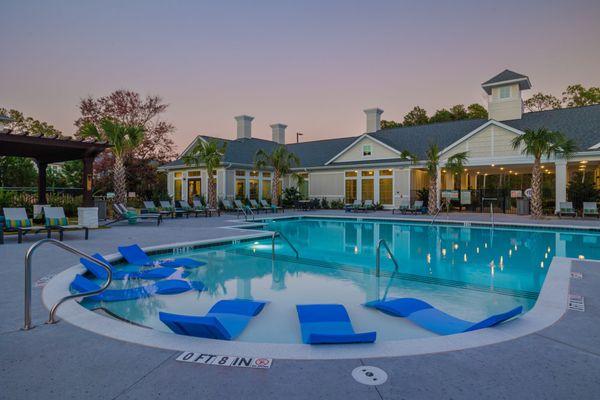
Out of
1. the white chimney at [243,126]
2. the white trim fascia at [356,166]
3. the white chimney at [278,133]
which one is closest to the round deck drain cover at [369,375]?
the white trim fascia at [356,166]

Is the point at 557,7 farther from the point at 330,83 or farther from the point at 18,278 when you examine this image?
the point at 18,278

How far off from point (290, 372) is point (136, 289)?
14.0 ft

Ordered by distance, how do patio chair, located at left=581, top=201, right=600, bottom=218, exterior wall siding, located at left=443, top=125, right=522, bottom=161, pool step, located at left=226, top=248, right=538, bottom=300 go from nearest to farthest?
pool step, located at left=226, top=248, right=538, bottom=300 < patio chair, located at left=581, top=201, right=600, bottom=218 < exterior wall siding, located at left=443, top=125, right=522, bottom=161

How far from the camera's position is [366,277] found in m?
7.30

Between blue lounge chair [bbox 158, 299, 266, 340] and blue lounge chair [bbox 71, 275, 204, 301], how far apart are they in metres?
1.41

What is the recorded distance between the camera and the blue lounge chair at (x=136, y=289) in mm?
5344

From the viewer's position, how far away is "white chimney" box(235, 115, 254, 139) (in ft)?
99.7

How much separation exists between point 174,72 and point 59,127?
16.6m

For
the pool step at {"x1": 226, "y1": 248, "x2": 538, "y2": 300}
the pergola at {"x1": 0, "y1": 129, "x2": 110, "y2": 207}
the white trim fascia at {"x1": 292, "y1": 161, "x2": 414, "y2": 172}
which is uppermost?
the white trim fascia at {"x1": 292, "y1": 161, "x2": 414, "y2": 172}

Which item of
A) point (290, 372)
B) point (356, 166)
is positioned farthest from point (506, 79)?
point (290, 372)

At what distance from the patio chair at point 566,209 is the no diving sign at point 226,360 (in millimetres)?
20212

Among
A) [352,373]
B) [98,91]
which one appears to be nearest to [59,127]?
[98,91]

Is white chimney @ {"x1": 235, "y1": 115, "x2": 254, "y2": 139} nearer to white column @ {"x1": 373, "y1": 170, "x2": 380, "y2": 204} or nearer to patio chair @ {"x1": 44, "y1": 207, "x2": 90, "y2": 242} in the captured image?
white column @ {"x1": 373, "y1": 170, "x2": 380, "y2": 204}

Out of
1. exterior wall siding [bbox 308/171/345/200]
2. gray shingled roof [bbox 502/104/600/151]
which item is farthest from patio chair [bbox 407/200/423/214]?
gray shingled roof [bbox 502/104/600/151]
